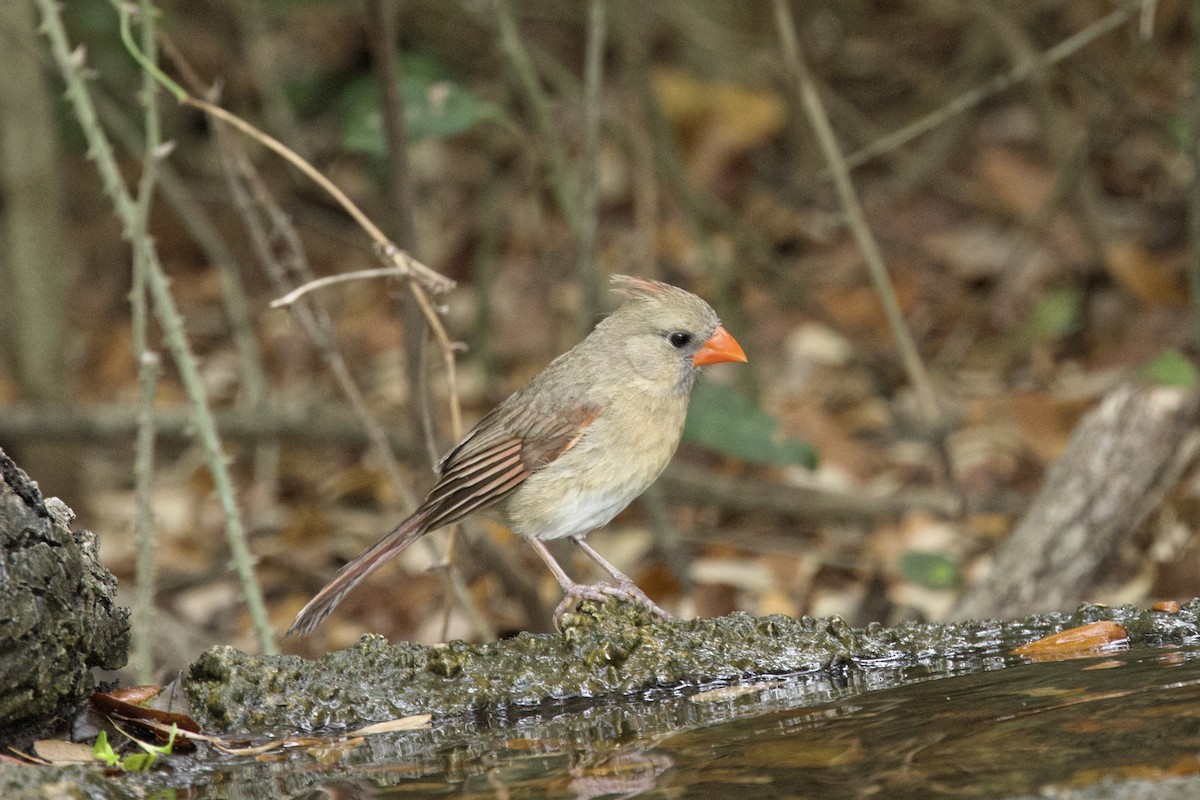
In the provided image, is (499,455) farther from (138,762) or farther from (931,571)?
(931,571)

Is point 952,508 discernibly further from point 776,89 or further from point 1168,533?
point 776,89

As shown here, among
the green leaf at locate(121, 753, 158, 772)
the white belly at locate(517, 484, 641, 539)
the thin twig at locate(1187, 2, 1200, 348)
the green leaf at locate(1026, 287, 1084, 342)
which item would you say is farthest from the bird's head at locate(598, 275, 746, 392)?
the green leaf at locate(1026, 287, 1084, 342)

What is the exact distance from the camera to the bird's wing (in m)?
3.48

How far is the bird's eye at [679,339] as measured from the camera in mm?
3887

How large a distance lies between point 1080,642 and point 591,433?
1.28m

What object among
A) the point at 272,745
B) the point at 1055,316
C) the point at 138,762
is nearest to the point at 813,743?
the point at 272,745

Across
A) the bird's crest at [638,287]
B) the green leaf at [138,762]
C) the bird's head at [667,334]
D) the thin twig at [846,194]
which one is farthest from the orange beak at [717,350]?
the green leaf at [138,762]

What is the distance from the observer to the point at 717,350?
12.7ft

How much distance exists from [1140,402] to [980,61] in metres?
3.74

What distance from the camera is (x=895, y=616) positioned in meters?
5.44

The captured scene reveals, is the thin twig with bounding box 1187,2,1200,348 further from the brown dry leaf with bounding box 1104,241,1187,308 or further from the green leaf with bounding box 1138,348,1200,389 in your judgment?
the brown dry leaf with bounding box 1104,241,1187,308

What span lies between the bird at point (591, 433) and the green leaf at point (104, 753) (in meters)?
1.06

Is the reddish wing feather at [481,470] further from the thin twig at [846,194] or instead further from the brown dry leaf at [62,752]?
the thin twig at [846,194]

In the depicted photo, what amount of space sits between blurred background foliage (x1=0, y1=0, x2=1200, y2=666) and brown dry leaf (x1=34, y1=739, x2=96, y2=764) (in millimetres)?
1879
